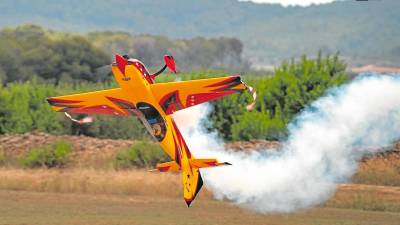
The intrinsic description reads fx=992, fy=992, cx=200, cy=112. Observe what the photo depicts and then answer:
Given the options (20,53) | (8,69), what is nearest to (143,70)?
(8,69)

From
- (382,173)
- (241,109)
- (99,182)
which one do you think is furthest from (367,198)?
(241,109)

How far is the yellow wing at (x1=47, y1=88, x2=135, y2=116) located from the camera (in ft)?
89.1

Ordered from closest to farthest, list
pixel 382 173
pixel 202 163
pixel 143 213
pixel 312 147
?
pixel 202 163, pixel 312 147, pixel 143 213, pixel 382 173

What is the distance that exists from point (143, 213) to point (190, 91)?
779 cm

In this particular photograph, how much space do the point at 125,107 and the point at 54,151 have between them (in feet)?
54.9

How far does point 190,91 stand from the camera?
25.8 m

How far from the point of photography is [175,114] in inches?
1134

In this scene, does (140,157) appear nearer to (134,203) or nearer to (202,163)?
(134,203)

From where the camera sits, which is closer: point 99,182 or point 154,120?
point 154,120

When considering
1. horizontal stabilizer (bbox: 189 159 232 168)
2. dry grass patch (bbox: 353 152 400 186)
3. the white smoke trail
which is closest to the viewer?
horizontal stabilizer (bbox: 189 159 232 168)

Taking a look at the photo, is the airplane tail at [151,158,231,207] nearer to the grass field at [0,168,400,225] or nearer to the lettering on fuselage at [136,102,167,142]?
the lettering on fuselage at [136,102,167,142]

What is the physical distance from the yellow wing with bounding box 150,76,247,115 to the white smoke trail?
268cm

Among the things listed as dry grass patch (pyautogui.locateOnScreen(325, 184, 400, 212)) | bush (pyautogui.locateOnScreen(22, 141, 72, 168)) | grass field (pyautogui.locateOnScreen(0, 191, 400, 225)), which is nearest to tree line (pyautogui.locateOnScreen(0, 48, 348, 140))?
bush (pyautogui.locateOnScreen(22, 141, 72, 168))

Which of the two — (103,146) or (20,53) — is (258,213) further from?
(20,53)
